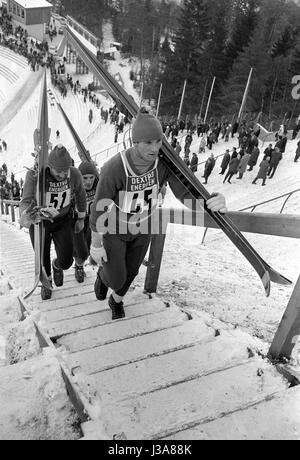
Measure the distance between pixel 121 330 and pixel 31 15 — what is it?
5481 cm

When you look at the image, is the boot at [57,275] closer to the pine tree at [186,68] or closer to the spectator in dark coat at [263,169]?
the spectator in dark coat at [263,169]

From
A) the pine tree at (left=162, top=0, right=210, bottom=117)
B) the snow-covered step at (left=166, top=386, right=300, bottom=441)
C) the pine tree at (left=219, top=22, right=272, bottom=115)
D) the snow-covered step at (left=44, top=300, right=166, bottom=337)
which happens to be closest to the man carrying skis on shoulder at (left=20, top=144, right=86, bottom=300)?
the snow-covered step at (left=44, top=300, right=166, bottom=337)

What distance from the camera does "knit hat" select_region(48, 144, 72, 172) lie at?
3.78 m

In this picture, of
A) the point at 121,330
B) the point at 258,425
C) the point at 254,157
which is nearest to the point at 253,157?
the point at 254,157

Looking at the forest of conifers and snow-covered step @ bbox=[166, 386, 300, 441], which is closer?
snow-covered step @ bbox=[166, 386, 300, 441]

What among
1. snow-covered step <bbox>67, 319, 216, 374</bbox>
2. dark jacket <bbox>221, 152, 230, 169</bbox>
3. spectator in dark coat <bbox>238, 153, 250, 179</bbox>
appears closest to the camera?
snow-covered step <bbox>67, 319, 216, 374</bbox>

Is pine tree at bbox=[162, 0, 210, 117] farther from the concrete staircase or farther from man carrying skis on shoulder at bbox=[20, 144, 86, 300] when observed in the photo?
the concrete staircase

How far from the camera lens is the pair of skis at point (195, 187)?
116 inches

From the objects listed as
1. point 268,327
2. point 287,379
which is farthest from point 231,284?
point 287,379

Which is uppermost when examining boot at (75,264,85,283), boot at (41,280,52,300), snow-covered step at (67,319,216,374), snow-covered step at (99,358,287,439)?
snow-covered step at (99,358,287,439)

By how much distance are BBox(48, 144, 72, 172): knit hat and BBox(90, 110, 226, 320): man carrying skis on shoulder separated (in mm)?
1025

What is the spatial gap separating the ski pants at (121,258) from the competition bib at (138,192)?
24 cm

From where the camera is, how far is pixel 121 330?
301cm

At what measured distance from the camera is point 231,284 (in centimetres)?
520
